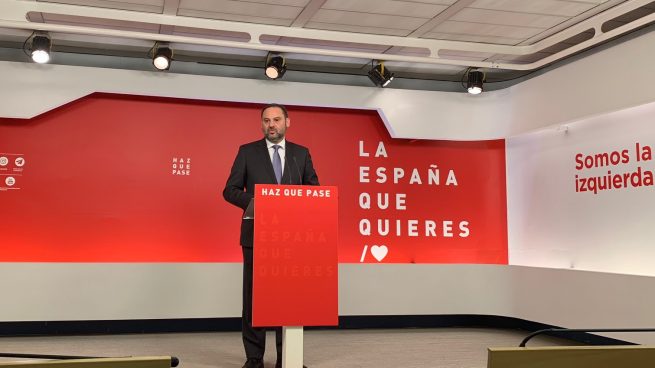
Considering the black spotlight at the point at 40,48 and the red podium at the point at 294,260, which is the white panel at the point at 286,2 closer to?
the black spotlight at the point at 40,48

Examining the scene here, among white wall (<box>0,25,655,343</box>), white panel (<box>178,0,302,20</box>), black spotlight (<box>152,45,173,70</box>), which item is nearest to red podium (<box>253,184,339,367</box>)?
white panel (<box>178,0,302,20</box>)

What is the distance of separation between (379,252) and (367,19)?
98.4 inches

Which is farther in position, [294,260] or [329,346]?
[329,346]

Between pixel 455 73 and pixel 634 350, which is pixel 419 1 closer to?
pixel 455 73

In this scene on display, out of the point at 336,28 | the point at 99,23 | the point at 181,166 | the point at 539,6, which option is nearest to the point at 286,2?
the point at 336,28

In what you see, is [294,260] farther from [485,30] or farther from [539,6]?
[485,30]

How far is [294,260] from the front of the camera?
11.1ft

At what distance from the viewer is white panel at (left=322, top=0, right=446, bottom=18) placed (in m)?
4.71

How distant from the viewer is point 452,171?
21.9ft

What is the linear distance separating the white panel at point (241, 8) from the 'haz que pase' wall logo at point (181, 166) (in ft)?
5.31

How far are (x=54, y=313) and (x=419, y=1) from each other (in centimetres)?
411

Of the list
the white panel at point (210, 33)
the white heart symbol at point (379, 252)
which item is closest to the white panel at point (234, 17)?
the white panel at point (210, 33)

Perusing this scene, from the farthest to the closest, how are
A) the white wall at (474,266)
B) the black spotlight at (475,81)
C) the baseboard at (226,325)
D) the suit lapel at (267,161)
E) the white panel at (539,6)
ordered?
the black spotlight at (475,81) → the baseboard at (226,325) → the white wall at (474,266) → the white panel at (539,6) → the suit lapel at (267,161)

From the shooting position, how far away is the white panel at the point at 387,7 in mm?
4707
